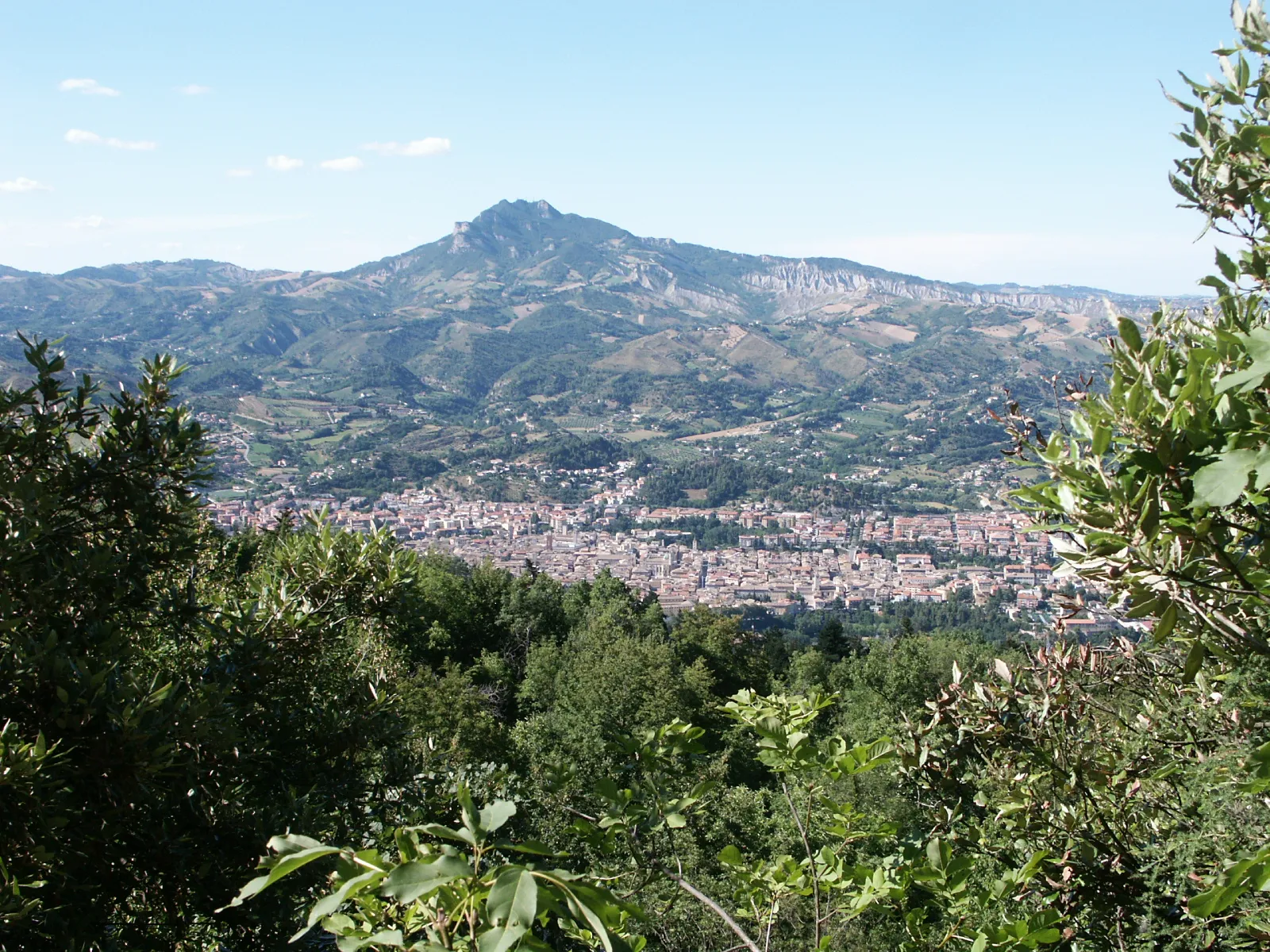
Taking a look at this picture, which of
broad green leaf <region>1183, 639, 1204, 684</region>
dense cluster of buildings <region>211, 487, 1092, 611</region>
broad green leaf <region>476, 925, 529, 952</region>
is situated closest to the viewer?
broad green leaf <region>476, 925, 529, 952</region>

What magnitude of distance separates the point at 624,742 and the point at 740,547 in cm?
11097

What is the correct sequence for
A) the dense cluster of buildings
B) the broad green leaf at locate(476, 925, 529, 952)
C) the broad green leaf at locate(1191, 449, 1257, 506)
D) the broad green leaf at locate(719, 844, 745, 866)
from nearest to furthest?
the broad green leaf at locate(476, 925, 529, 952) → the broad green leaf at locate(1191, 449, 1257, 506) → the broad green leaf at locate(719, 844, 745, 866) → the dense cluster of buildings

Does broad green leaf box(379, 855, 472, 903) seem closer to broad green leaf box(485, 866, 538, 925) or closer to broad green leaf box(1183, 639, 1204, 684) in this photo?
broad green leaf box(485, 866, 538, 925)

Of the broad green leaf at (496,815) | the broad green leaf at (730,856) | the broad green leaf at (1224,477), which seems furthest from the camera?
the broad green leaf at (730,856)

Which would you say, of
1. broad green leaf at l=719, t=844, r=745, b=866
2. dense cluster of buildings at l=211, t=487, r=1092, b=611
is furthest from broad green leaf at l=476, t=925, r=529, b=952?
dense cluster of buildings at l=211, t=487, r=1092, b=611

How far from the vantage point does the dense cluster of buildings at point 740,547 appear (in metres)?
86.0

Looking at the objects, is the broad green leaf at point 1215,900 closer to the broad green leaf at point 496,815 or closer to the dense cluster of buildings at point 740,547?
the broad green leaf at point 496,815

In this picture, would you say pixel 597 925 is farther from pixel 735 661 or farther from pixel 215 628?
pixel 735 661

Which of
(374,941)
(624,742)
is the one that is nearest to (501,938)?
(374,941)

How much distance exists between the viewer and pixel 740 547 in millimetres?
112062

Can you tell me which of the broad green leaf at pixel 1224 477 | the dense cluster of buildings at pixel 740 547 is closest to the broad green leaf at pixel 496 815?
the broad green leaf at pixel 1224 477

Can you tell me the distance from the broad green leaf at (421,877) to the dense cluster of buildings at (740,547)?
7320 centimetres

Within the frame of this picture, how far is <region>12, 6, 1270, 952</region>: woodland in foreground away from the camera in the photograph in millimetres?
1639

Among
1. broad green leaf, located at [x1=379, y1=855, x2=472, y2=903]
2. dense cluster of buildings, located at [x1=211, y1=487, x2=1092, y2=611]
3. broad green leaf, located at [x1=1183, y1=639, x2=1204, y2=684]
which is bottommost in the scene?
dense cluster of buildings, located at [x1=211, y1=487, x2=1092, y2=611]
